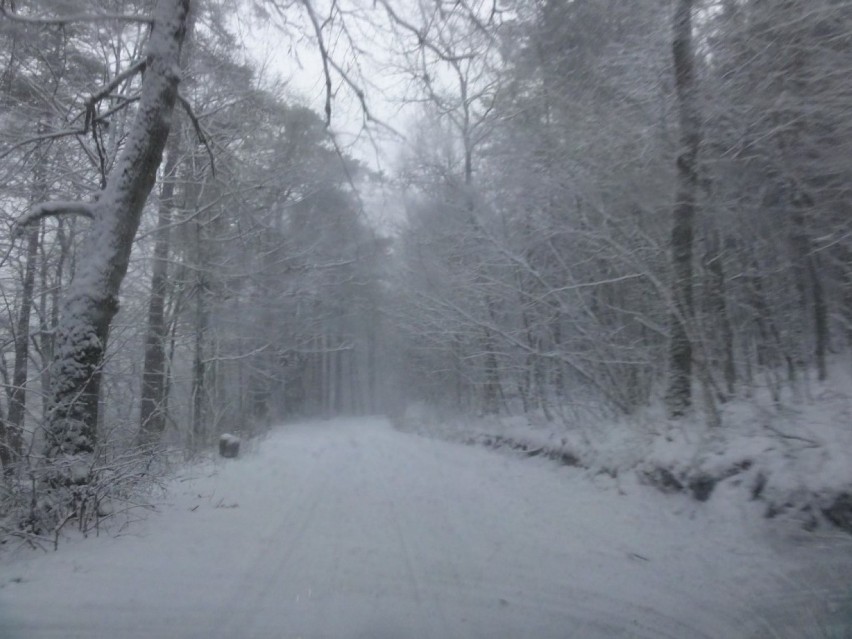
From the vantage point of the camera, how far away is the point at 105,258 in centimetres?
709

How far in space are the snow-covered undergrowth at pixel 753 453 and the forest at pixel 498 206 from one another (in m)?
0.42

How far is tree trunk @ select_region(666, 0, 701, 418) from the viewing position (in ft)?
30.3

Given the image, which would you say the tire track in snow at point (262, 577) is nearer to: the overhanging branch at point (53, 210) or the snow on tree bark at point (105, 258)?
the snow on tree bark at point (105, 258)

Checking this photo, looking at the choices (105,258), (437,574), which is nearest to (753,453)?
(437,574)

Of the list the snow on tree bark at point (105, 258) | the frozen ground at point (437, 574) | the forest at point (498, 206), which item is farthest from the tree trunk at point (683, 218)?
the snow on tree bark at point (105, 258)

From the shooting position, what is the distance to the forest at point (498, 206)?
24.3 ft

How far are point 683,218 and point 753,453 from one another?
3.94 m

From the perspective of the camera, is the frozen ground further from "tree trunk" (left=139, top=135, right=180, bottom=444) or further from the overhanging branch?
"tree trunk" (left=139, top=135, right=180, bottom=444)

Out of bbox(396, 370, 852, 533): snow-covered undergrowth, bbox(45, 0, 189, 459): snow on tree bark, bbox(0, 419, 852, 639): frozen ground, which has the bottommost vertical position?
bbox(0, 419, 852, 639): frozen ground

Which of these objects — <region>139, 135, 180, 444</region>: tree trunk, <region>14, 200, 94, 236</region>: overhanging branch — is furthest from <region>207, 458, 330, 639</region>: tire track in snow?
<region>139, 135, 180, 444</region>: tree trunk

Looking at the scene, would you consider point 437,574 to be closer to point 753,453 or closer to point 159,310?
point 753,453

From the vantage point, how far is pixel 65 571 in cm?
514

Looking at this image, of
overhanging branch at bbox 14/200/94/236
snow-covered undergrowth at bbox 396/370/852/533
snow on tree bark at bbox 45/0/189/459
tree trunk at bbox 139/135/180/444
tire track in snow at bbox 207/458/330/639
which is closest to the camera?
tire track in snow at bbox 207/458/330/639

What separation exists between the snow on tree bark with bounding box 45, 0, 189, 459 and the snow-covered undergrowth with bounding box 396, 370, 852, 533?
6734mm
